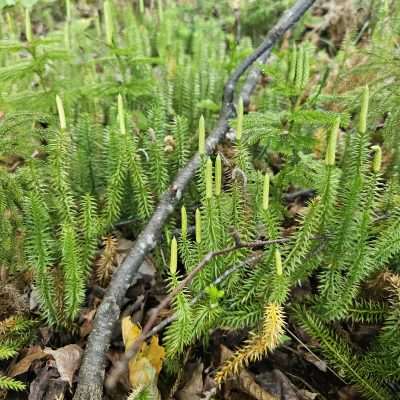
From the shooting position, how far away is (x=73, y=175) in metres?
2.01

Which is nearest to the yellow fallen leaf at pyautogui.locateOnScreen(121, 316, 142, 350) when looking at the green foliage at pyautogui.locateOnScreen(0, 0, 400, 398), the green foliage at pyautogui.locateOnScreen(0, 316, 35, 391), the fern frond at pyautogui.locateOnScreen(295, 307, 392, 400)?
the green foliage at pyautogui.locateOnScreen(0, 0, 400, 398)

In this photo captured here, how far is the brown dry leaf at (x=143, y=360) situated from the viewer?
4.73 feet

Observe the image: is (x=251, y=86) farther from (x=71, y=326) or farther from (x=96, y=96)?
(x=71, y=326)

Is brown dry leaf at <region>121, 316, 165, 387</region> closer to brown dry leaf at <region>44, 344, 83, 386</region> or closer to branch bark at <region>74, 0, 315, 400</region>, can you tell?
branch bark at <region>74, 0, 315, 400</region>

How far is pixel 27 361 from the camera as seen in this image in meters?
1.60

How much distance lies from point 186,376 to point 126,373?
0.22 metres

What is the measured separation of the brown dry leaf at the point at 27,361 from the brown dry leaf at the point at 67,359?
0.17ft

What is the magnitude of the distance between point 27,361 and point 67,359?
0.16 meters

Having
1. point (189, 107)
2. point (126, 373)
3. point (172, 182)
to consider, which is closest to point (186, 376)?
point (126, 373)

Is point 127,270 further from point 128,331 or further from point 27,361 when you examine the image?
point 27,361

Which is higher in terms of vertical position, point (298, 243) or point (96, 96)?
point (96, 96)

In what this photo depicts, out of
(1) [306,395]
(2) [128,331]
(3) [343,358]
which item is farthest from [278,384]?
(2) [128,331]

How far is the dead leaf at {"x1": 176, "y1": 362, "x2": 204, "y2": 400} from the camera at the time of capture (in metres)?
1.53

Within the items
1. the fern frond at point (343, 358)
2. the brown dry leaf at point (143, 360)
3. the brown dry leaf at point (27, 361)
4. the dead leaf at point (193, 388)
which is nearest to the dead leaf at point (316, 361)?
the fern frond at point (343, 358)
